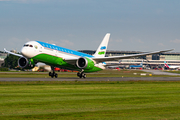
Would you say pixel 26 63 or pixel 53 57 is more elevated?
pixel 53 57

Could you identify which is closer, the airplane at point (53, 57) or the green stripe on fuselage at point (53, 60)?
the airplane at point (53, 57)

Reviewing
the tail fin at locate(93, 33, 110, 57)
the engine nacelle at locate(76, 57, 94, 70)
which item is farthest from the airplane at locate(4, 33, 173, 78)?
the tail fin at locate(93, 33, 110, 57)

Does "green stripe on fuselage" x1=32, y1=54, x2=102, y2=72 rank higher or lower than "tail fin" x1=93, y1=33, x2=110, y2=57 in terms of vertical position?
lower

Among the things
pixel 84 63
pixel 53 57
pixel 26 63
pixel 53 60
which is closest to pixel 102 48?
pixel 84 63

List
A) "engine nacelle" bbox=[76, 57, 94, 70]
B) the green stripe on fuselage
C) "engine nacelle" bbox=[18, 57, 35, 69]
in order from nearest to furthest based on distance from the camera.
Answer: the green stripe on fuselage, "engine nacelle" bbox=[76, 57, 94, 70], "engine nacelle" bbox=[18, 57, 35, 69]

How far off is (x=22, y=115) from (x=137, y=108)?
20.7ft

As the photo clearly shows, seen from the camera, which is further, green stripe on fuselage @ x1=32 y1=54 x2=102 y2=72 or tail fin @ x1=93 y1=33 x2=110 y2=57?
tail fin @ x1=93 y1=33 x2=110 y2=57

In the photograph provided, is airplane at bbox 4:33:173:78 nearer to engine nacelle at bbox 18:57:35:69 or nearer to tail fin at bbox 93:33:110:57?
engine nacelle at bbox 18:57:35:69

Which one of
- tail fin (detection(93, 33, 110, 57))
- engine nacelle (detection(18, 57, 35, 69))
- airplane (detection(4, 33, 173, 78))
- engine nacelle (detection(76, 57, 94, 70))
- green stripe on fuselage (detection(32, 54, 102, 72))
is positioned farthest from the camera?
tail fin (detection(93, 33, 110, 57))

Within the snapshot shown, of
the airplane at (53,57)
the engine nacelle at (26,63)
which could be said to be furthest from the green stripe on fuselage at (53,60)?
the engine nacelle at (26,63)

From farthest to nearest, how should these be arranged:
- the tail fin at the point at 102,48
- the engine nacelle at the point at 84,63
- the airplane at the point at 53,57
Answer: the tail fin at the point at 102,48
the engine nacelle at the point at 84,63
the airplane at the point at 53,57

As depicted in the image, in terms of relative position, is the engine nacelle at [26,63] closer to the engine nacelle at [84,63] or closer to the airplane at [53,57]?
the airplane at [53,57]

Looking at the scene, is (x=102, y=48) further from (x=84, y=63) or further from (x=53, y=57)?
(x=53, y=57)

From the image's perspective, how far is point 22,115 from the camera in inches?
504
